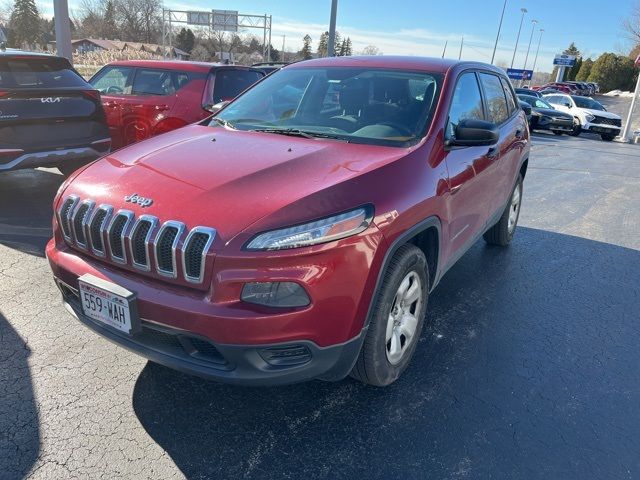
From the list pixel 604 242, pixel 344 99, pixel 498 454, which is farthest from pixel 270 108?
pixel 604 242

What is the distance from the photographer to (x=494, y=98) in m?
4.47

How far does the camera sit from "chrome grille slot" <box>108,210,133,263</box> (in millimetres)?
2314

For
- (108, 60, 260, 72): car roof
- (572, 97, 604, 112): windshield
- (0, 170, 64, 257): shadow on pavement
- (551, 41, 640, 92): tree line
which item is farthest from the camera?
(551, 41, 640, 92): tree line

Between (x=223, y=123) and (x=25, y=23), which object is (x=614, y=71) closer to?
(x=223, y=123)

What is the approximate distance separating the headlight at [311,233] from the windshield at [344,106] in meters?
0.91

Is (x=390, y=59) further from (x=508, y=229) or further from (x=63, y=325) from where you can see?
(x=63, y=325)

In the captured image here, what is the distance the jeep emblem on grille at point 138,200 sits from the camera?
2.32m

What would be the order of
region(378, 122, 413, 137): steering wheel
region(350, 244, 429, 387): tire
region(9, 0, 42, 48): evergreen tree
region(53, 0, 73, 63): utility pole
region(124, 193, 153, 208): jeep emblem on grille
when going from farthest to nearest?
region(9, 0, 42, 48): evergreen tree
region(53, 0, 73, 63): utility pole
region(378, 122, 413, 137): steering wheel
region(350, 244, 429, 387): tire
region(124, 193, 153, 208): jeep emblem on grille

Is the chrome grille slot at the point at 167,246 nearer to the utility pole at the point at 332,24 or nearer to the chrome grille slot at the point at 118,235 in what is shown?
the chrome grille slot at the point at 118,235

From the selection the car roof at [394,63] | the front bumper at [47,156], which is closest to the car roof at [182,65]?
the front bumper at [47,156]

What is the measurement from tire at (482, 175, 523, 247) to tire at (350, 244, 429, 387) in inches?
97.6

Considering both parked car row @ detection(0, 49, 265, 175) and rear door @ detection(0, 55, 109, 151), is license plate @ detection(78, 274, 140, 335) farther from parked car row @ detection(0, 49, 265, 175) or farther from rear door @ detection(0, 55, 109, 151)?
rear door @ detection(0, 55, 109, 151)

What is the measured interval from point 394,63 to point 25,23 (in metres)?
96.0

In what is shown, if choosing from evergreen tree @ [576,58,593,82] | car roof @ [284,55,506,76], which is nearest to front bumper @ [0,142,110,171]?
car roof @ [284,55,506,76]
